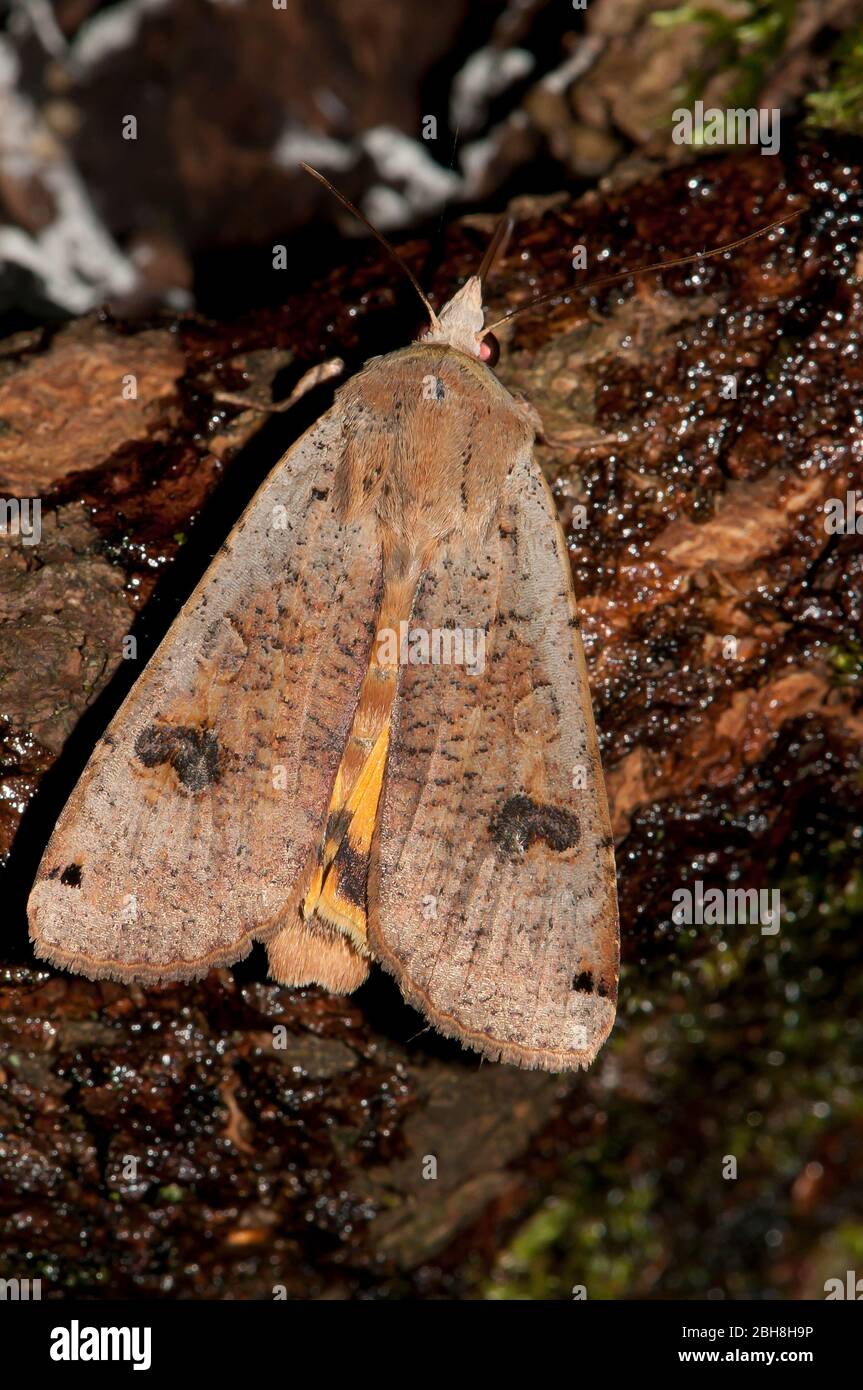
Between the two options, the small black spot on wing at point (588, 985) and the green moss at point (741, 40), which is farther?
the green moss at point (741, 40)

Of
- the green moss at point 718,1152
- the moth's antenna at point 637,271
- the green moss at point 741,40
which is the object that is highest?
the green moss at point 741,40

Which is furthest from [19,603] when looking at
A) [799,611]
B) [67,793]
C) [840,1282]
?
[840,1282]

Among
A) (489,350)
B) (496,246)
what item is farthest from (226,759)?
(496,246)

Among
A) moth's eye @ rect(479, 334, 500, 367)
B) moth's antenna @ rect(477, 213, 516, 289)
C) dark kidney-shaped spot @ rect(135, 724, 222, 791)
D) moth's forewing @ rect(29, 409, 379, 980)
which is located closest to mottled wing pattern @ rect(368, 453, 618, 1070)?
moth's forewing @ rect(29, 409, 379, 980)

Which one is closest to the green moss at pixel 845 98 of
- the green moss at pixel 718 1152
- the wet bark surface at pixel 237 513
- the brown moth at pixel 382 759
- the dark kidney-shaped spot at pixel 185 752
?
the wet bark surface at pixel 237 513

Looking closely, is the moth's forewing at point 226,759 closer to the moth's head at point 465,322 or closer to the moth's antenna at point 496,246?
the moth's head at point 465,322

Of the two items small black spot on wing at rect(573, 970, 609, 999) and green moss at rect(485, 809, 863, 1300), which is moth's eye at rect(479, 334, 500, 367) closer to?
small black spot on wing at rect(573, 970, 609, 999)

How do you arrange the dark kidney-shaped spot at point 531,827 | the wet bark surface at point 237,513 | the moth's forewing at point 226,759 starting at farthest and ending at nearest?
the wet bark surface at point 237,513, the dark kidney-shaped spot at point 531,827, the moth's forewing at point 226,759

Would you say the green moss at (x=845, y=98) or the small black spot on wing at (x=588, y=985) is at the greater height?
the green moss at (x=845, y=98)

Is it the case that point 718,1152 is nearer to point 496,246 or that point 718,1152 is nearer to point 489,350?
point 489,350
